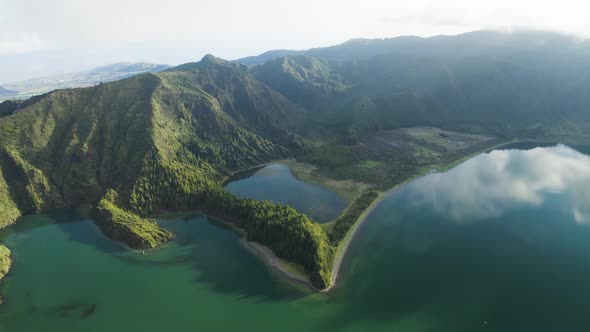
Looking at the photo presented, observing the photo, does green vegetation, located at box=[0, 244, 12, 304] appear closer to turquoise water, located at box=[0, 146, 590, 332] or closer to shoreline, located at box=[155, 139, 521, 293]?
turquoise water, located at box=[0, 146, 590, 332]

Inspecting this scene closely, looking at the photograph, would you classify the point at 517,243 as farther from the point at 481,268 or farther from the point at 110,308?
the point at 110,308

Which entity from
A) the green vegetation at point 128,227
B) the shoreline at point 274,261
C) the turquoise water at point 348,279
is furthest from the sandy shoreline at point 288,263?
the green vegetation at point 128,227

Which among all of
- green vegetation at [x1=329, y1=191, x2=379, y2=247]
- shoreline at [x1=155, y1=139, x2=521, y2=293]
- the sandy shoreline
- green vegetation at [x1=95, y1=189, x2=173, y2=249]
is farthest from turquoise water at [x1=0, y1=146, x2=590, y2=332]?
green vegetation at [x1=329, y1=191, x2=379, y2=247]

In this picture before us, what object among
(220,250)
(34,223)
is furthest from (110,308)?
(34,223)

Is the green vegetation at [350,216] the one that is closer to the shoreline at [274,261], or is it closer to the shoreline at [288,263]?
the shoreline at [288,263]

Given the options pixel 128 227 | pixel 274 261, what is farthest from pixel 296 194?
pixel 128 227
